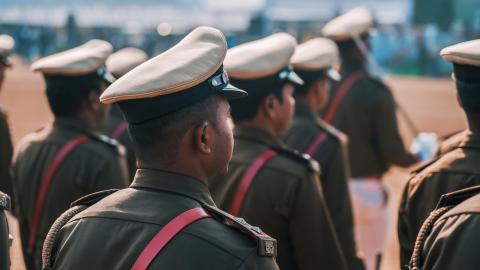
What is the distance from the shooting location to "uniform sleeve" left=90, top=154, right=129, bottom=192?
16.4 feet

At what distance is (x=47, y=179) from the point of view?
5.10 metres

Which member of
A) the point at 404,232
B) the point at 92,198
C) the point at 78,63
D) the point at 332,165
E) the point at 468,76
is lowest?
the point at 332,165

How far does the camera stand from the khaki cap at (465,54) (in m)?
3.63

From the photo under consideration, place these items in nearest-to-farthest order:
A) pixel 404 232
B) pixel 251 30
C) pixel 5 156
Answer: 1. pixel 404 232
2. pixel 5 156
3. pixel 251 30

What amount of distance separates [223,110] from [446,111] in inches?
696

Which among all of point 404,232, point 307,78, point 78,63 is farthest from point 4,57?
point 404,232

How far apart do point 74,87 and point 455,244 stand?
2.94 m

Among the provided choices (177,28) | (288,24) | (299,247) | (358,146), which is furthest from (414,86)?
(299,247)

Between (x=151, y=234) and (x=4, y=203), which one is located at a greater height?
(x=151, y=234)

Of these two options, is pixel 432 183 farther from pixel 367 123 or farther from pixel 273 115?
pixel 367 123

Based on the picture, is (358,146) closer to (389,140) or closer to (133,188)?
(389,140)

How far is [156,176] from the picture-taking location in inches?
113

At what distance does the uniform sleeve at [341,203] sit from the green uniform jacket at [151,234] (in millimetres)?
2384

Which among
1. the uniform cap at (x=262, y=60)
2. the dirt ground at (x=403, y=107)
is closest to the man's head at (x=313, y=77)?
the uniform cap at (x=262, y=60)
